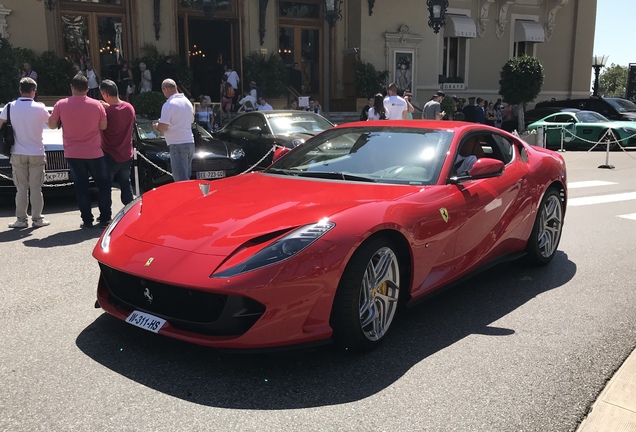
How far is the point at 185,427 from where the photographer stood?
2789 mm

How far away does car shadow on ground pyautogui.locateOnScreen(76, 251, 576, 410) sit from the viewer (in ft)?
10.2

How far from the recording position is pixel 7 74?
1466cm

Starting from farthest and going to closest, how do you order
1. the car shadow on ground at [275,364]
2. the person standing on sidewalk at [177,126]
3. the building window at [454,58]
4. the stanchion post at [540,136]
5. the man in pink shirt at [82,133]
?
1. the building window at [454,58]
2. the stanchion post at [540,136]
3. the person standing on sidewalk at [177,126]
4. the man in pink shirt at [82,133]
5. the car shadow on ground at [275,364]

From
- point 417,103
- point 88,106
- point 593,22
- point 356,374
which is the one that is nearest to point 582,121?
point 417,103

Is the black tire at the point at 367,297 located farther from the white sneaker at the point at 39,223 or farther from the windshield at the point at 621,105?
the windshield at the point at 621,105

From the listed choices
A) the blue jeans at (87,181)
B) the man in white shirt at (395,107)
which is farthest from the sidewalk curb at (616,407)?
the man in white shirt at (395,107)

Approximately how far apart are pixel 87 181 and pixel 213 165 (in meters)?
2.61

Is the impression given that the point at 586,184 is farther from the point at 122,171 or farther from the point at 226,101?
the point at 226,101

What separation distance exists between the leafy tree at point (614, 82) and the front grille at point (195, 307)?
298 feet

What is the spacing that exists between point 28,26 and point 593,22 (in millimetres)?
26930

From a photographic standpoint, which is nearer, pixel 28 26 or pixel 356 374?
pixel 356 374

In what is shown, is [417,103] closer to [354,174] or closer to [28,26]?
[28,26]

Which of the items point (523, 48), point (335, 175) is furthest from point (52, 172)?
point (523, 48)

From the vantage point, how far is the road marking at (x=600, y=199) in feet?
30.8
